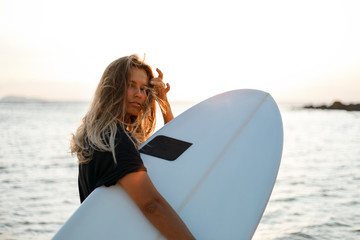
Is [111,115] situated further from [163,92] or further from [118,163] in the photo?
[163,92]

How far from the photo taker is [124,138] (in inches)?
56.1

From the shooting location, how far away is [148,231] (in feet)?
5.45

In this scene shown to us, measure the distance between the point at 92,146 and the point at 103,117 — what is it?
213 millimetres

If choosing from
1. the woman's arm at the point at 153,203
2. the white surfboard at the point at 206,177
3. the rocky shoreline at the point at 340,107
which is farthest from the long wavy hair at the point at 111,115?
the rocky shoreline at the point at 340,107

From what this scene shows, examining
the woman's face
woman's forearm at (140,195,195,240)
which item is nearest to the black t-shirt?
woman's forearm at (140,195,195,240)

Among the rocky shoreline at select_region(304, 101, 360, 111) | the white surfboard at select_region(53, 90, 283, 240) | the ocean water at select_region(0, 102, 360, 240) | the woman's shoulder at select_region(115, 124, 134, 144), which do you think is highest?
the woman's shoulder at select_region(115, 124, 134, 144)

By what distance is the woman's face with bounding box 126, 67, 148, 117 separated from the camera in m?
1.90

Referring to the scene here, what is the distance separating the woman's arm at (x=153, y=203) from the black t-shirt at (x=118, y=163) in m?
0.03

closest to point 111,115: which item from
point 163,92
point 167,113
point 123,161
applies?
point 123,161

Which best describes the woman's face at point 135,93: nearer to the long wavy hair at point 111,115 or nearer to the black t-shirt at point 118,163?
the long wavy hair at point 111,115

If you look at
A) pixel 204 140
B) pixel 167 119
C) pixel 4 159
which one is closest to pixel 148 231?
pixel 204 140

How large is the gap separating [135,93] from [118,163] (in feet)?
2.08

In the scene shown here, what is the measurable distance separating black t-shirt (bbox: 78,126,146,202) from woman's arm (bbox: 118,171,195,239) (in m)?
0.03

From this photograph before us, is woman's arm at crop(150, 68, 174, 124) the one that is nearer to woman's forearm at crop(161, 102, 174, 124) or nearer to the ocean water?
woman's forearm at crop(161, 102, 174, 124)
